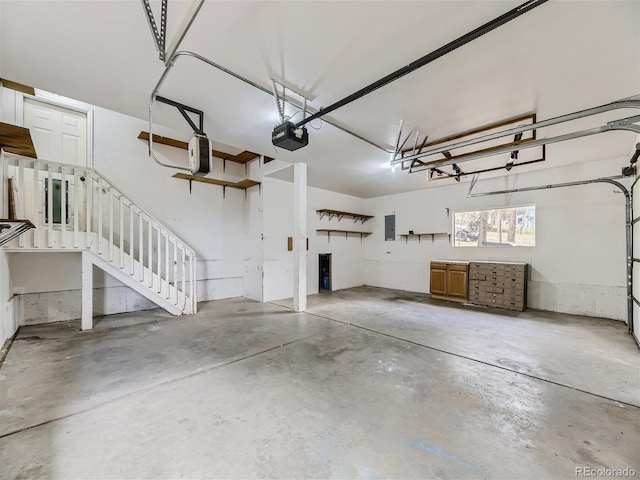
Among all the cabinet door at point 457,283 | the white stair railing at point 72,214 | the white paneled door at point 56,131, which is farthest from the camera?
the cabinet door at point 457,283

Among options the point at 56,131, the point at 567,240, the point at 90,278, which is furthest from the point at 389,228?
the point at 56,131

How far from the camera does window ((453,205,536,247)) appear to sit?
5.64 m

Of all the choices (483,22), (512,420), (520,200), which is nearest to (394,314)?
(512,420)

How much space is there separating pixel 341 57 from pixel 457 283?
5574 mm

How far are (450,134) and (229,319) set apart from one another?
15.6ft

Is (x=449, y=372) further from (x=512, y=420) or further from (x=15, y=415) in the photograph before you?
(x=15, y=415)

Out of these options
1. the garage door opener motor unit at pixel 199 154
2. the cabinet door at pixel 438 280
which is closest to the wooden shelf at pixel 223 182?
the garage door opener motor unit at pixel 199 154

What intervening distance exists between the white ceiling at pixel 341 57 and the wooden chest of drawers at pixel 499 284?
115 inches

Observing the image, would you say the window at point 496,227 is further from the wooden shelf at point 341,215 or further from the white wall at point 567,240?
the wooden shelf at point 341,215

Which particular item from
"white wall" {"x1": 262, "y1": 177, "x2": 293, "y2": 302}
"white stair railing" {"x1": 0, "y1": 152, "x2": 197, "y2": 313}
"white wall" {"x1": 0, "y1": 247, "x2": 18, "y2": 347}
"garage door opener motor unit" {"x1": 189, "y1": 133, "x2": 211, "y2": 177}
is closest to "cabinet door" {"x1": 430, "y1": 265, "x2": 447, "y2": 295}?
"white wall" {"x1": 262, "y1": 177, "x2": 293, "y2": 302}

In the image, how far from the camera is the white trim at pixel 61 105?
4113mm

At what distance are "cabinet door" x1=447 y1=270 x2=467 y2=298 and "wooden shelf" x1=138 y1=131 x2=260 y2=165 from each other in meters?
5.45

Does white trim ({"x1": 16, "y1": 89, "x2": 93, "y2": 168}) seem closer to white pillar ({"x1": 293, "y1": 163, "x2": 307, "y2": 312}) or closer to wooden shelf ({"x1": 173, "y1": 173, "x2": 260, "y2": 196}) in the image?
wooden shelf ({"x1": 173, "y1": 173, "x2": 260, "y2": 196})

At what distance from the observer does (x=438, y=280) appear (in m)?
6.41
